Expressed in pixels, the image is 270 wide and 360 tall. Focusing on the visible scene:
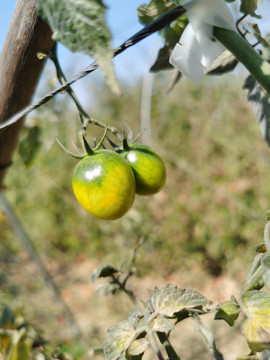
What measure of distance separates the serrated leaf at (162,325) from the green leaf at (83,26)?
26 centimetres

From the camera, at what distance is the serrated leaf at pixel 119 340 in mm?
409

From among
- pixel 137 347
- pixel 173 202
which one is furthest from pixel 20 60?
pixel 173 202

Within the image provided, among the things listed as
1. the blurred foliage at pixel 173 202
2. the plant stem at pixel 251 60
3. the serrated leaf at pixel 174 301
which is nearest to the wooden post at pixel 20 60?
the plant stem at pixel 251 60

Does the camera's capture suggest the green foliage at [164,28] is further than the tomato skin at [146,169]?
No

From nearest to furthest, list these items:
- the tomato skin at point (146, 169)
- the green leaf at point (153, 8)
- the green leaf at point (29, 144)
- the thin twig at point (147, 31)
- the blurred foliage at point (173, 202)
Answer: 1. the thin twig at point (147, 31)
2. the green leaf at point (153, 8)
3. the tomato skin at point (146, 169)
4. the green leaf at point (29, 144)
5. the blurred foliage at point (173, 202)

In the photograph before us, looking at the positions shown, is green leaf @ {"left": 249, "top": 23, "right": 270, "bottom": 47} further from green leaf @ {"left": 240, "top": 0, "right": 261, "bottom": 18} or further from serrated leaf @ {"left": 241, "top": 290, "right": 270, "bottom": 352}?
serrated leaf @ {"left": 241, "top": 290, "right": 270, "bottom": 352}

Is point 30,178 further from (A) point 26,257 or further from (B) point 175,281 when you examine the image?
(B) point 175,281

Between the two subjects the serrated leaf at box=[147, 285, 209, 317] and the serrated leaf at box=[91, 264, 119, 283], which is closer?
the serrated leaf at box=[147, 285, 209, 317]

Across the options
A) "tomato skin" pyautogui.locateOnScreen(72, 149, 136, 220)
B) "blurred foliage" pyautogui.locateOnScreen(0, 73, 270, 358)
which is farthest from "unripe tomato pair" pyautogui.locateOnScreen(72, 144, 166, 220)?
"blurred foliage" pyautogui.locateOnScreen(0, 73, 270, 358)

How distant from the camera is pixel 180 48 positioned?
47 cm

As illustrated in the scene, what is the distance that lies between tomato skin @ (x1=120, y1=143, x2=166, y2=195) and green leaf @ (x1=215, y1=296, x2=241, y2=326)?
0.26 metres

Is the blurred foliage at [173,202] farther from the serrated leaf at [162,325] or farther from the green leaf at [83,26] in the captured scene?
the green leaf at [83,26]

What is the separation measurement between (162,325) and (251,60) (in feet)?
0.98

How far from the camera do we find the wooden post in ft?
1.60
